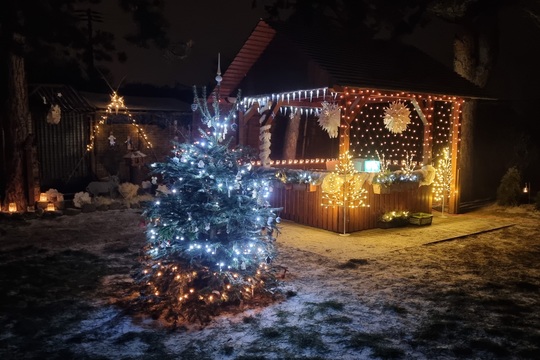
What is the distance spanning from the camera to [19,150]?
46.3 ft

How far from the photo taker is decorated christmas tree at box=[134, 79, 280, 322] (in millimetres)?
6477

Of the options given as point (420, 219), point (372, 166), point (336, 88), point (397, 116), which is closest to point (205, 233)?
point (336, 88)

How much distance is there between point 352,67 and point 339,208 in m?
3.58

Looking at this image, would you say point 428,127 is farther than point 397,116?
Yes

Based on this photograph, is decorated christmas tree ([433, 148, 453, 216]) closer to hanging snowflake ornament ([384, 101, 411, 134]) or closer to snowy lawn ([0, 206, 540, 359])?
hanging snowflake ornament ([384, 101, 411, 134])

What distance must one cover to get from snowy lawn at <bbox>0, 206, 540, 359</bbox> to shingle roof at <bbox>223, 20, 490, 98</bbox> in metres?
4.23

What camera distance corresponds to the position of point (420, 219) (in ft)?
40.9

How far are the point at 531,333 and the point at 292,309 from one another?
2.92 meters

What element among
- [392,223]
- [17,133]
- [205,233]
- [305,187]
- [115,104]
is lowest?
[392,223]

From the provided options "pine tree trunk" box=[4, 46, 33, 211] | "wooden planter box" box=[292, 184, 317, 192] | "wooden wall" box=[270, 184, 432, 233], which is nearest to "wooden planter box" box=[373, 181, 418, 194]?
"wooden wall" box=[270, 184, 432, 233]

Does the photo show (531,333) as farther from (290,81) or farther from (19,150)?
(19,150)

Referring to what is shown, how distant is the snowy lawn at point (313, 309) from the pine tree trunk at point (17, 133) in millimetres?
3975

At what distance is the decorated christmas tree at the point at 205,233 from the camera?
6477 millimetres

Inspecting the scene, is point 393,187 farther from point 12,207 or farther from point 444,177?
point 12,207
